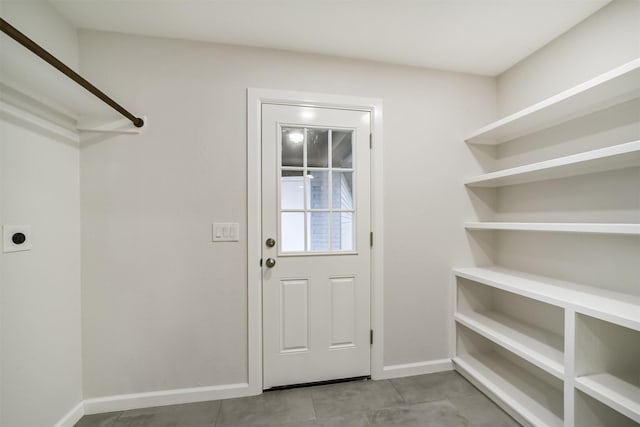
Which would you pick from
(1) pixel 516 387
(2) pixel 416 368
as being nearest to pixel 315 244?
(2) pixel 416 368

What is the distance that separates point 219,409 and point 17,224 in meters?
1.47

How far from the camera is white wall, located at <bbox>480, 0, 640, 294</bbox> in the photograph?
4.41 feet

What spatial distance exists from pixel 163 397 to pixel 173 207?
1.22 m

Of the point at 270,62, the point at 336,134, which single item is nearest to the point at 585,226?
the point at 336,134

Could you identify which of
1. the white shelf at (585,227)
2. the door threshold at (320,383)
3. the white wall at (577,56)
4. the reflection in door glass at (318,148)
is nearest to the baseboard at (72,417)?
the door threshold at (320,383)

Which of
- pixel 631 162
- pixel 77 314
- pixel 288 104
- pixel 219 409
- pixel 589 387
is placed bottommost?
pixel 219 409

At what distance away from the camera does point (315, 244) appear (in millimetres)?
1838

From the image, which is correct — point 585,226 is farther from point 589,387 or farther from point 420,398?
point 420,398

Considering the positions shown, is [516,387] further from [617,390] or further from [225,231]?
[225,231]

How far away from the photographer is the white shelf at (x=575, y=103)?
1160 mm

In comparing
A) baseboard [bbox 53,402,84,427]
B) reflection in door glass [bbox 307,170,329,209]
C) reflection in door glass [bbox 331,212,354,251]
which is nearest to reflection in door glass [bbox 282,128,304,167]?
reflection in door glass [bbox 307,170,329,209]

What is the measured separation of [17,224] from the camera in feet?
3.85

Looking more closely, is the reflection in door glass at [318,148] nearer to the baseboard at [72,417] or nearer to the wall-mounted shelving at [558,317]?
the wall-mounted shelving at [558,317]

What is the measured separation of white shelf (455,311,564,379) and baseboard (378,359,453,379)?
14.5 inches
